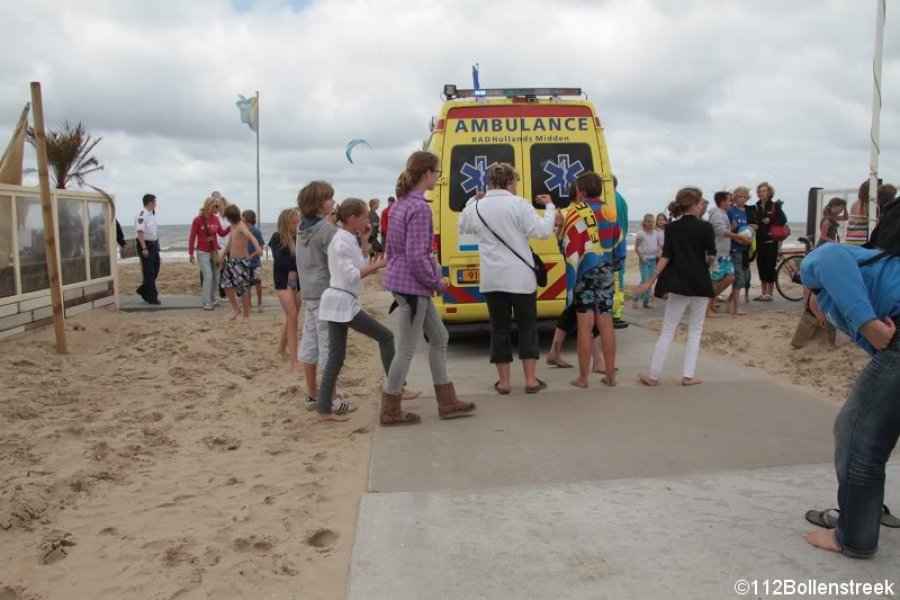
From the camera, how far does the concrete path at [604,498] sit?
3039mm

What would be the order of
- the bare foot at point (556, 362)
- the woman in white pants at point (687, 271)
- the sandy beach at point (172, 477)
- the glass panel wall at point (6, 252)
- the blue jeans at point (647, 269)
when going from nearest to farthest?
the sandy beach at point (172, 477) < the woman in white pants at point (687, 271) < the bare foot at point (556, 362) < the glass panel wall at point (6, 252) < the blue jeans at point (647, 269)

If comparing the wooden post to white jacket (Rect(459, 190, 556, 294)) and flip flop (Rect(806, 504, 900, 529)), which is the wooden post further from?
flip flop (Rect(806, 504, 900, 529))

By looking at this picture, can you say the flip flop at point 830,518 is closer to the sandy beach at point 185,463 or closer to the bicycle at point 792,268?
the sandy beach at point 185,463

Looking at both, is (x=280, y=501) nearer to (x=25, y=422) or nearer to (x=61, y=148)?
(x=25, y=422)

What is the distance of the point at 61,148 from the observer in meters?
14.7

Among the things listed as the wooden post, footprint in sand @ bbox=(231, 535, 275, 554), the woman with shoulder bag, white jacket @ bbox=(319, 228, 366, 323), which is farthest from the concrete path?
the wooden post

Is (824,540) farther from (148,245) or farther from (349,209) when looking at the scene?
(148,245)

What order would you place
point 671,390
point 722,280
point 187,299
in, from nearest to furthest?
1. point 671,390
2. point 722,280
3. point 187,299

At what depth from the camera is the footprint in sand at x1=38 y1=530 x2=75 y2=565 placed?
11.4ft

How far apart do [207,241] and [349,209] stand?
7213mm

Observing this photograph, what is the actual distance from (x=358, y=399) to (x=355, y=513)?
2.60m

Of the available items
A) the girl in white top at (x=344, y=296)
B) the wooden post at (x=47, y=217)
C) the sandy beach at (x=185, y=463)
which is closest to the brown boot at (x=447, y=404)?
the girl in white top at (x=344, y=296)

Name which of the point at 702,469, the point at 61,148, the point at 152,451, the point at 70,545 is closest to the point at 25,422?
the point at 152,451

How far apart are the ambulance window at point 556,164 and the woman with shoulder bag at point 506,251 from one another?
6.79 ft
